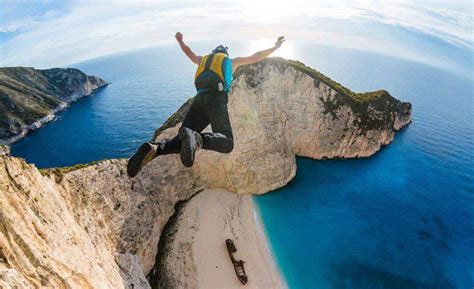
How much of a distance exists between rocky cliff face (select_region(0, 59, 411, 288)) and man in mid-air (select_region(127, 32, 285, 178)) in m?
4.66

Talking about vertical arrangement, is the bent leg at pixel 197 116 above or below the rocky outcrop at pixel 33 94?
above

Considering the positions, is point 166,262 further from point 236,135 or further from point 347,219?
point 347,219

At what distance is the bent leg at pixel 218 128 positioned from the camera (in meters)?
7.02

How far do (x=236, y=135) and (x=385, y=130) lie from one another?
27742 mm

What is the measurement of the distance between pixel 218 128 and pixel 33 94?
9561cm

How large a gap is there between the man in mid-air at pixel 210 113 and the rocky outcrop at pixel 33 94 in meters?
72.0

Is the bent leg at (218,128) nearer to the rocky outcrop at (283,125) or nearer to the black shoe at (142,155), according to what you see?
the black shoe at (142,155)

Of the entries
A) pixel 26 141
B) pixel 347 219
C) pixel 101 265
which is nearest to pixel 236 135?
A: pixel 347 219

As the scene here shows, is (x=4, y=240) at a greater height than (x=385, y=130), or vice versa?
(x=4, y=240)

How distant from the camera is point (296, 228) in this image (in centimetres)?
2666

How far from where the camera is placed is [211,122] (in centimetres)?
798

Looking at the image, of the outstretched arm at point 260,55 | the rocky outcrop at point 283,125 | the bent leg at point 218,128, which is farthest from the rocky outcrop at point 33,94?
the bent leg at point 218,128

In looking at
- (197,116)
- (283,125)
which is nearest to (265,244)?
→ (283,125)

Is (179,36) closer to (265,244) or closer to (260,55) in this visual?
(260,55)
